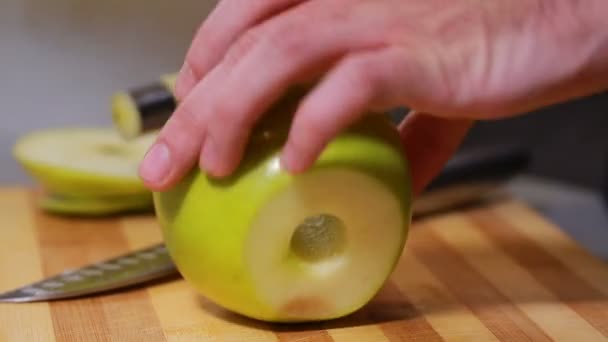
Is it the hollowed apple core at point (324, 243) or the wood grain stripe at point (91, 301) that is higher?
the hollowed apple core at point (324, 243)

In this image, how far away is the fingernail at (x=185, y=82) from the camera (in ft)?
3.24

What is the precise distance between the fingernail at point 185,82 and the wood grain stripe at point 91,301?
0.26 m

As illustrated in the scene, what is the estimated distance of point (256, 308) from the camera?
94 cm

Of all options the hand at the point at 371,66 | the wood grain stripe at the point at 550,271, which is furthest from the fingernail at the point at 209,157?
the wood grain stripe at the point at 550,271

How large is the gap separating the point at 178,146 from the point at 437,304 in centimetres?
40

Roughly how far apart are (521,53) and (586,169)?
1.12 metres

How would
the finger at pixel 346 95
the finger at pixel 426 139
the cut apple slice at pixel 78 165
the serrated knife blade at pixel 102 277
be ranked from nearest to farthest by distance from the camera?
the finger at pixel 346 95, the serrated knife blade at pixel 102 277, the finger at pixel 426 139, the cut apple slice at pixel 78 165

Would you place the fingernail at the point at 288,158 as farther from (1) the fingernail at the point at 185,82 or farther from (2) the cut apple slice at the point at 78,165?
(2) the cut apple slice at the point at 78,165

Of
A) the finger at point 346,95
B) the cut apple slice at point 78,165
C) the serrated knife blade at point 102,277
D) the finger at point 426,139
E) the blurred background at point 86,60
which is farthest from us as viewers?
the blurred background at point 86,60

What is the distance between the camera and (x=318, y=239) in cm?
97

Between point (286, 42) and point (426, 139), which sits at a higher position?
point (286, 42)

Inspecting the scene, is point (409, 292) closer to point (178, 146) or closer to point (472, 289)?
point (472, 289)

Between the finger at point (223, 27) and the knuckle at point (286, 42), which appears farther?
the finger at point (223, 27)

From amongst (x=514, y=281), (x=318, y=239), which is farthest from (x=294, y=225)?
(x=514, y=281)
